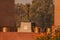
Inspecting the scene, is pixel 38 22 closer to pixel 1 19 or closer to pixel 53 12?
pixel 53 12

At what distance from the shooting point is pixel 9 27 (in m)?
2.23

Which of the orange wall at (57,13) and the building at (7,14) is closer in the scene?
the orange wall at (57,13)

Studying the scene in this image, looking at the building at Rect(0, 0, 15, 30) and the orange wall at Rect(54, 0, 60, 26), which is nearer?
the orange wall at Rect(54, 0, 60, 26)

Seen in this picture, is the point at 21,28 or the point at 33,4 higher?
the point at 33,4

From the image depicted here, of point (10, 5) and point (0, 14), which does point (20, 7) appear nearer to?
point (10, 5)

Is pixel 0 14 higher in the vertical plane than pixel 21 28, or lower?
higher

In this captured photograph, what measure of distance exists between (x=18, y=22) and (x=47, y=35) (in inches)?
46.0

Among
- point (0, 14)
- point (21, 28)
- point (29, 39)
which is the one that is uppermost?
point (0, 14)

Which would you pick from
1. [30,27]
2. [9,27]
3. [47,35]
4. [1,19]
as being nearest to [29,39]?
[30,27]

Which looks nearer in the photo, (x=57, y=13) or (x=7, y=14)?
(x=57, y=13)

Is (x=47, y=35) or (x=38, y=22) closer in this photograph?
(x=47, y=35)

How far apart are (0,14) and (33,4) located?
0.43 meters

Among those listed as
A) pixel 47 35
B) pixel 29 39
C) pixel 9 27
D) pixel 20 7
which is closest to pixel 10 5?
pixel 20 7

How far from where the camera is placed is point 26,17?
2232mm
